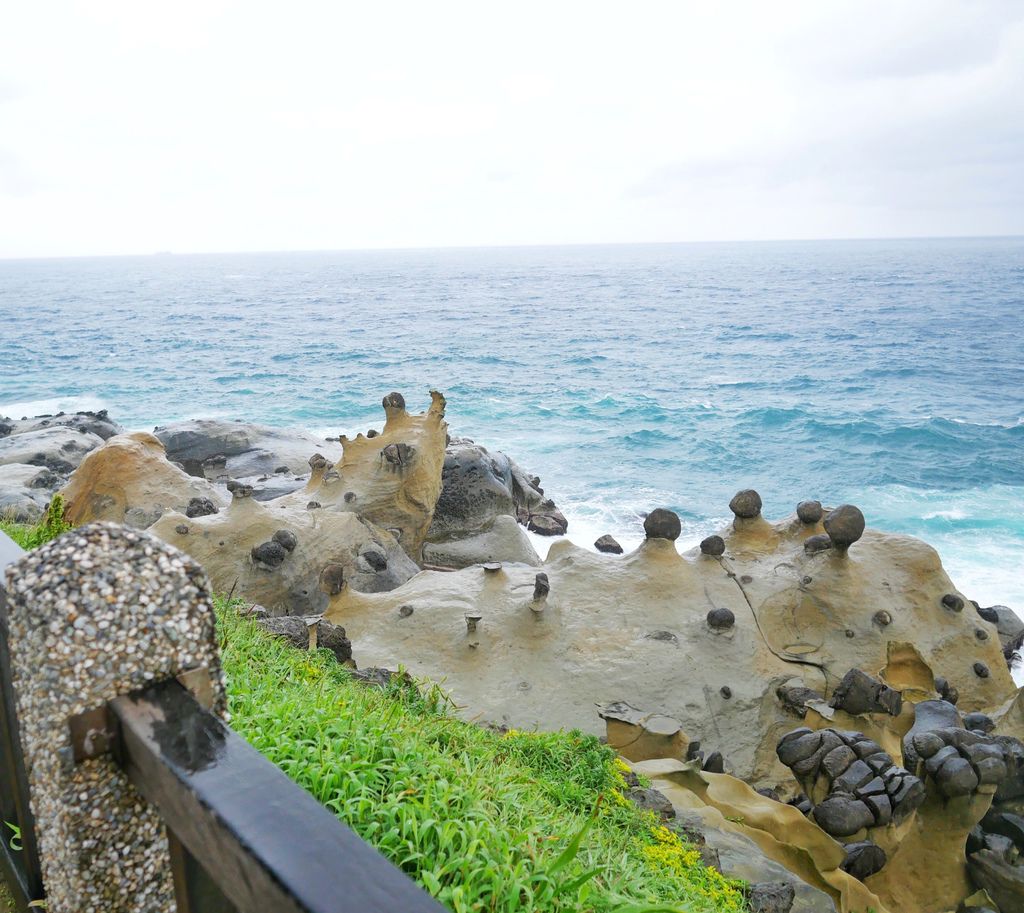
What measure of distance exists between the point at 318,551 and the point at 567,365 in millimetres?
47132

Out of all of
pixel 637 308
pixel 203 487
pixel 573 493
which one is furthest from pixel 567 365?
pixel 203 487

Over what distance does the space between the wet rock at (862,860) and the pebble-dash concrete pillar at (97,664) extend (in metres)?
7.02

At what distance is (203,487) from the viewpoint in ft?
52.4

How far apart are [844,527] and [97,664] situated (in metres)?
12.1

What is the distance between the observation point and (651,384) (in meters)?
54.0

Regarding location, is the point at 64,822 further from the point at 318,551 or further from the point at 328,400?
the point at 328,400

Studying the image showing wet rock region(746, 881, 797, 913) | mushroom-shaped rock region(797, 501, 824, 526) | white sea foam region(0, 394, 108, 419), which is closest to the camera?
wet rock region(746, 881, 797, 913)

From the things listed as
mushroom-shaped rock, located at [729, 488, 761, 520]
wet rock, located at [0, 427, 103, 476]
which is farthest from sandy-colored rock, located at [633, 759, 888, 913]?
wet rock, located at [0, 427, 103, 476]

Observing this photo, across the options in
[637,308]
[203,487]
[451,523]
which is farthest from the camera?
[637,308]

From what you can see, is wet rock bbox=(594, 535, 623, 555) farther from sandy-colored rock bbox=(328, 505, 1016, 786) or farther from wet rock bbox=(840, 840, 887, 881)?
wet rock bbox=(840, 840, 887, 881)

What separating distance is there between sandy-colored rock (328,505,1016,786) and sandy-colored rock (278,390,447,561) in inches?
114

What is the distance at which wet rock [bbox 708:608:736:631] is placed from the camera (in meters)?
11.9

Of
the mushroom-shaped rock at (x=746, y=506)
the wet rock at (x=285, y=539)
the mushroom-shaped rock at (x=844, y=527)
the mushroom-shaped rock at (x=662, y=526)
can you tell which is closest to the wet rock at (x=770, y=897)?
the mushroom-shaped rock at (x=662, y=526)

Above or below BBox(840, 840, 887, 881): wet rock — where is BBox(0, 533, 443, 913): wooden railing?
above
